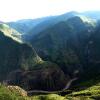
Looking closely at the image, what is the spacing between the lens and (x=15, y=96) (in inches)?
5094

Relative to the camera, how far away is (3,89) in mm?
130750

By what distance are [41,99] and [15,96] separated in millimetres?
49991

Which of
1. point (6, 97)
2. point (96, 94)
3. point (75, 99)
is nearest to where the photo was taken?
point (6, 97)

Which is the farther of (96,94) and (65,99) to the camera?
(96,94)

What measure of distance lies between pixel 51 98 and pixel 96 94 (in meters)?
32.4

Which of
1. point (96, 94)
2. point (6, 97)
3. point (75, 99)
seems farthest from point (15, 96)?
point (96, 94)

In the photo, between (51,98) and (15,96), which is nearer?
(15,96)

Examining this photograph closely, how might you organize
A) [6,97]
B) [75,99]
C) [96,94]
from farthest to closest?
[96,94], [75,99], [6,97]

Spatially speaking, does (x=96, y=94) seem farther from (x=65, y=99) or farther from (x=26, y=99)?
(x=26, y=99)

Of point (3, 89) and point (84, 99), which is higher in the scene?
point (3, 89)

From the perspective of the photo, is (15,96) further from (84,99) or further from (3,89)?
(84,99)

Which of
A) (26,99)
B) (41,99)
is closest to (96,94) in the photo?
(41,99)

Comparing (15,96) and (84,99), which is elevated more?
(15,96)

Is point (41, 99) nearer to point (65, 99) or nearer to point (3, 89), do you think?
point (65, 99)
